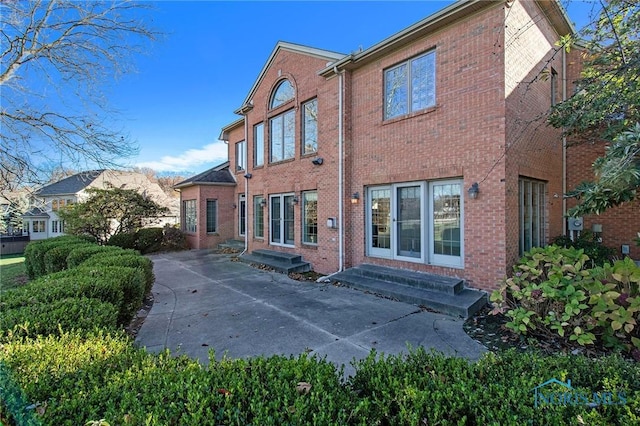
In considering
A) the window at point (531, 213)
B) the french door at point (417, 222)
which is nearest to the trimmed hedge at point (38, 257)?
the french door at point (417, 222)

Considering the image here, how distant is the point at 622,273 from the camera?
14.0ft

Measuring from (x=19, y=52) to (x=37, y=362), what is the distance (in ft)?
20.8

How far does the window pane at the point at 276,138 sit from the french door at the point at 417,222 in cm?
494

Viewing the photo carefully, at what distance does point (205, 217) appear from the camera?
56.4 feet

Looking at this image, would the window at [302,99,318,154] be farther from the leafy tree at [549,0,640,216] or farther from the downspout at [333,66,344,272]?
the leafy tree at [549,0,640,216]

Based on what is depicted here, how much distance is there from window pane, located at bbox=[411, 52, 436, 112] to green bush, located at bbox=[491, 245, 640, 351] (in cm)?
457

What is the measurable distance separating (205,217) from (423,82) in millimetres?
13299

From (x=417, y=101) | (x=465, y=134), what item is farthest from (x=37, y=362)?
(x=417, y=101)

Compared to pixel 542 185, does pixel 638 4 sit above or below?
above

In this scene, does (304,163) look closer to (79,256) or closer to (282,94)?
(282,94)

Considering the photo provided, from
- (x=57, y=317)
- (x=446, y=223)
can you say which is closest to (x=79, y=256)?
(x=57, y=317)

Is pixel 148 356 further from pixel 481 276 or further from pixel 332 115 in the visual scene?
pixel 332 115

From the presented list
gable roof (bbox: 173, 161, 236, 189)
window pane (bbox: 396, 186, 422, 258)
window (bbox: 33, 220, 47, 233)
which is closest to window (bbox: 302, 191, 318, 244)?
window pane (bbox: 396, 186, 422, 258)

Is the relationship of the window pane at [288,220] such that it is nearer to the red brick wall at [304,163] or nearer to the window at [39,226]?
the red brick wall at [304,163]
